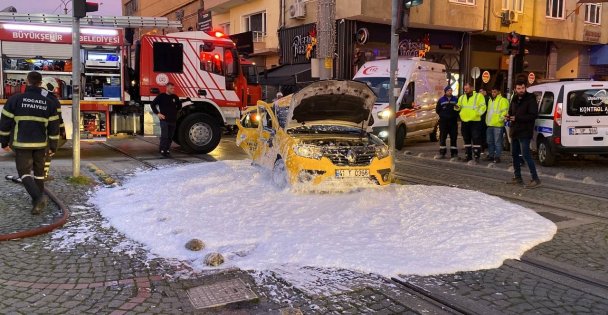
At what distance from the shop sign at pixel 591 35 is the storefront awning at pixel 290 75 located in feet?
57.6

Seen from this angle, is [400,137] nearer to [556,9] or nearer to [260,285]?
[260,285]

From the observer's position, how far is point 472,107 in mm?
12359

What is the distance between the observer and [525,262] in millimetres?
5164

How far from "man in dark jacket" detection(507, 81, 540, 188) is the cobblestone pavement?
3300 mm

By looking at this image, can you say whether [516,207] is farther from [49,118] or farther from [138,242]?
[49,118]

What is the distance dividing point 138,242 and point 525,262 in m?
4.03

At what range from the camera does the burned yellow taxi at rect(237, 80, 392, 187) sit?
7.50m

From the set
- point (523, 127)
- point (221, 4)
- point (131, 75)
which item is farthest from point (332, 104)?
point (221, 4)

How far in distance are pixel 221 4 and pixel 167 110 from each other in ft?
65.2

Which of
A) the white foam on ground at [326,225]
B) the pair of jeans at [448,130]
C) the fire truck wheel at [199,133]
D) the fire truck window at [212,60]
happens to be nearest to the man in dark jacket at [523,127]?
the white foam on ground at [326,225]

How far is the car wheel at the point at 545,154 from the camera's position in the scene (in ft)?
38.8

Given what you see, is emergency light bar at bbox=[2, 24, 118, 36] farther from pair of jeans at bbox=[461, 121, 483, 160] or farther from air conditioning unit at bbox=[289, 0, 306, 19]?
air conditioning unit at bbox=[289, 0, 306, 19]

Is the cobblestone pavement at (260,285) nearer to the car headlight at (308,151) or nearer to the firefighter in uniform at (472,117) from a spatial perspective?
the car headlight at (308,151)

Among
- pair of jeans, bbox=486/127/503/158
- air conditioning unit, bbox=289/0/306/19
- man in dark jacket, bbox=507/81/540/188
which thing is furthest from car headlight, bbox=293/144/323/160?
air conditioning unit, bbox=289/0/306/19
